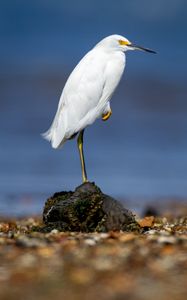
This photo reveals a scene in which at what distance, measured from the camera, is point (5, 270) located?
19.2 feet

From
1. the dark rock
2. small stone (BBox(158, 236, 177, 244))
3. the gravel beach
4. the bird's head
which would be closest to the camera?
the gravel beach

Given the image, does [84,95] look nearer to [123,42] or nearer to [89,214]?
[123,42]

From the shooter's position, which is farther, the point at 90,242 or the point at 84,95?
the point at 84,95

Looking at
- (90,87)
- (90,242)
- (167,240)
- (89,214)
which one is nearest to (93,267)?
(90,242)

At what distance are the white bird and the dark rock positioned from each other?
41.2 inches

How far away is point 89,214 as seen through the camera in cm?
935

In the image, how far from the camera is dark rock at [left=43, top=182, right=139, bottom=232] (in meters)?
9.31

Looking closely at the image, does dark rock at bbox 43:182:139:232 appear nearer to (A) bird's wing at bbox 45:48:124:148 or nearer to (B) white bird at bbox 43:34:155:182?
(B) white bird at bbox 43:34:155:182

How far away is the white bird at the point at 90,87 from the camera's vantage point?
1040 cm

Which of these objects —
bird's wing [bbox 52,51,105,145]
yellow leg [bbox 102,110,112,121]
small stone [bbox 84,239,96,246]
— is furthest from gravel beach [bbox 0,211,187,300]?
yellow leg [bbox 102,110,112,121]

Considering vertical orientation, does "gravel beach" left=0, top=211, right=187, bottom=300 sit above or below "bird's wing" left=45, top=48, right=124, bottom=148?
below

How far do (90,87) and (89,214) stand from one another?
6.83ft

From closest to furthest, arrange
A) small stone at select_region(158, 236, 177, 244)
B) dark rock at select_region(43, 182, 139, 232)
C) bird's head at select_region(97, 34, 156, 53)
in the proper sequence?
small stone at select_region(158, 236, 177, 244) < dark rock at select_region(43, 182, 139, 232) < bird's head at select_region(97, 34, 156, 53)

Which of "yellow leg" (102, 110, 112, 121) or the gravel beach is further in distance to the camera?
"yellow leg" (102, 110, 112, 121)
